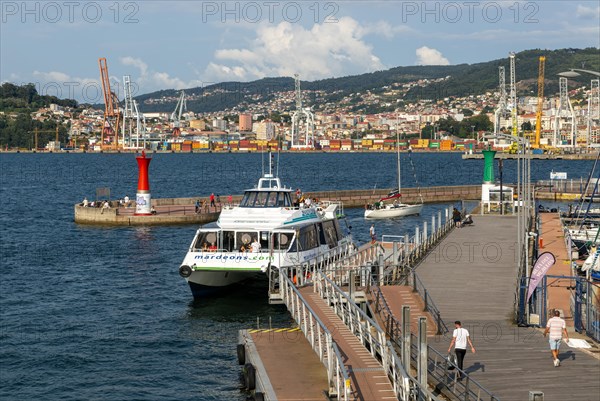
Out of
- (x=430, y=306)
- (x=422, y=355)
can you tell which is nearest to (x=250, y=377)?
(x=422, y=355)

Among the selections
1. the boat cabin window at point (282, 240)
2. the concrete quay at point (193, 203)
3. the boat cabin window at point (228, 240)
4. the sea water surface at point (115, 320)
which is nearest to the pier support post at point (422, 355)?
the sea water surface at point (115, 320)

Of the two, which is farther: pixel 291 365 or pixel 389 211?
pixel 389 211

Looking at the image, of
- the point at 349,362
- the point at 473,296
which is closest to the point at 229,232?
the point at 473,296

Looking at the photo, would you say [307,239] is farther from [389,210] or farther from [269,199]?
[389,210]

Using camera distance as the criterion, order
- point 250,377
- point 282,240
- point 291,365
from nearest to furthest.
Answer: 1. point 291,365
2. point 250,377
3. point 282,240

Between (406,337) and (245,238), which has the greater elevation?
(245,238)

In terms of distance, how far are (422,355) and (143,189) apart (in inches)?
1878

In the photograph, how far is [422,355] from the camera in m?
18.7

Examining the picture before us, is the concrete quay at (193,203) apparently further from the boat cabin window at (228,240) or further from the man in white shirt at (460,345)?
the man in white shirt at (460,345)

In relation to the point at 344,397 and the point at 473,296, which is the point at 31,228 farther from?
the point at 344,397

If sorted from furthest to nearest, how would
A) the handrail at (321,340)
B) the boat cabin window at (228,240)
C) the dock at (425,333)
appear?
the boat cabin window at (228,240) < the dock at (425,333) < the handrail at (321,340)

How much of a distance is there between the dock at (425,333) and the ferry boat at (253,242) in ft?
4.78

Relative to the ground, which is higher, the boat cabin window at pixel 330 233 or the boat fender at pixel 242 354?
the boat cabin window at pixel 330 233

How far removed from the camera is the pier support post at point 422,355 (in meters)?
18.5
